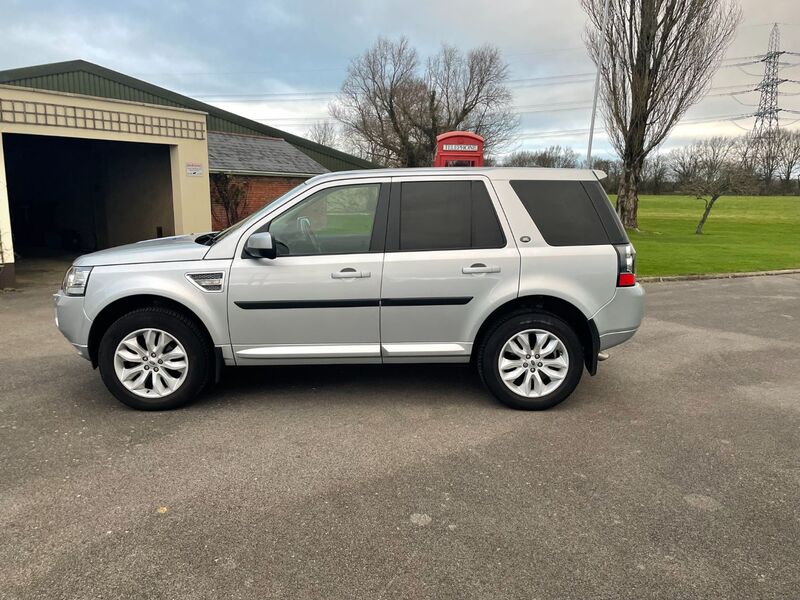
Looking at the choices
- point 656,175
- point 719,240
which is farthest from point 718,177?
point 656,175

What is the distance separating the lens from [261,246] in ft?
14.1

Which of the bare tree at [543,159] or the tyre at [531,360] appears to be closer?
the tyre at [531,360]

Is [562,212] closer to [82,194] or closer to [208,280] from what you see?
[208,280]

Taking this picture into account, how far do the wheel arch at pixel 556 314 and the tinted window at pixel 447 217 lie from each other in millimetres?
508

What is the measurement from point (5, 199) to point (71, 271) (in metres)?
7.15

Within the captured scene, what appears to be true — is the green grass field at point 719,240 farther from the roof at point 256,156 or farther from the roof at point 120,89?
the roof at point 120,89

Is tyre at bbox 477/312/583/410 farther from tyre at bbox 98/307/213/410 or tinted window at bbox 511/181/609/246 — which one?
tyre at bbox 98/307/213/410

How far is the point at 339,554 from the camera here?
2.77 meters

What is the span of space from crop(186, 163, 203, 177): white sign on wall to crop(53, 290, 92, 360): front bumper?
9.28 meters

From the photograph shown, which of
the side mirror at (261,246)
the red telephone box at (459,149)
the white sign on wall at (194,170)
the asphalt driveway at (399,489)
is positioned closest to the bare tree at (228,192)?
the white sign on wall at (194,170)

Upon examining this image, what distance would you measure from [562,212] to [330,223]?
188 centimetres

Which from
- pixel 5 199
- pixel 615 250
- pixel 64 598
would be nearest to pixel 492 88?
pixel 5 199

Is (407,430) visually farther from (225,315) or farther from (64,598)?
(64,598)

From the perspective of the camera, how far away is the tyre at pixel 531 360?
4598 mm
